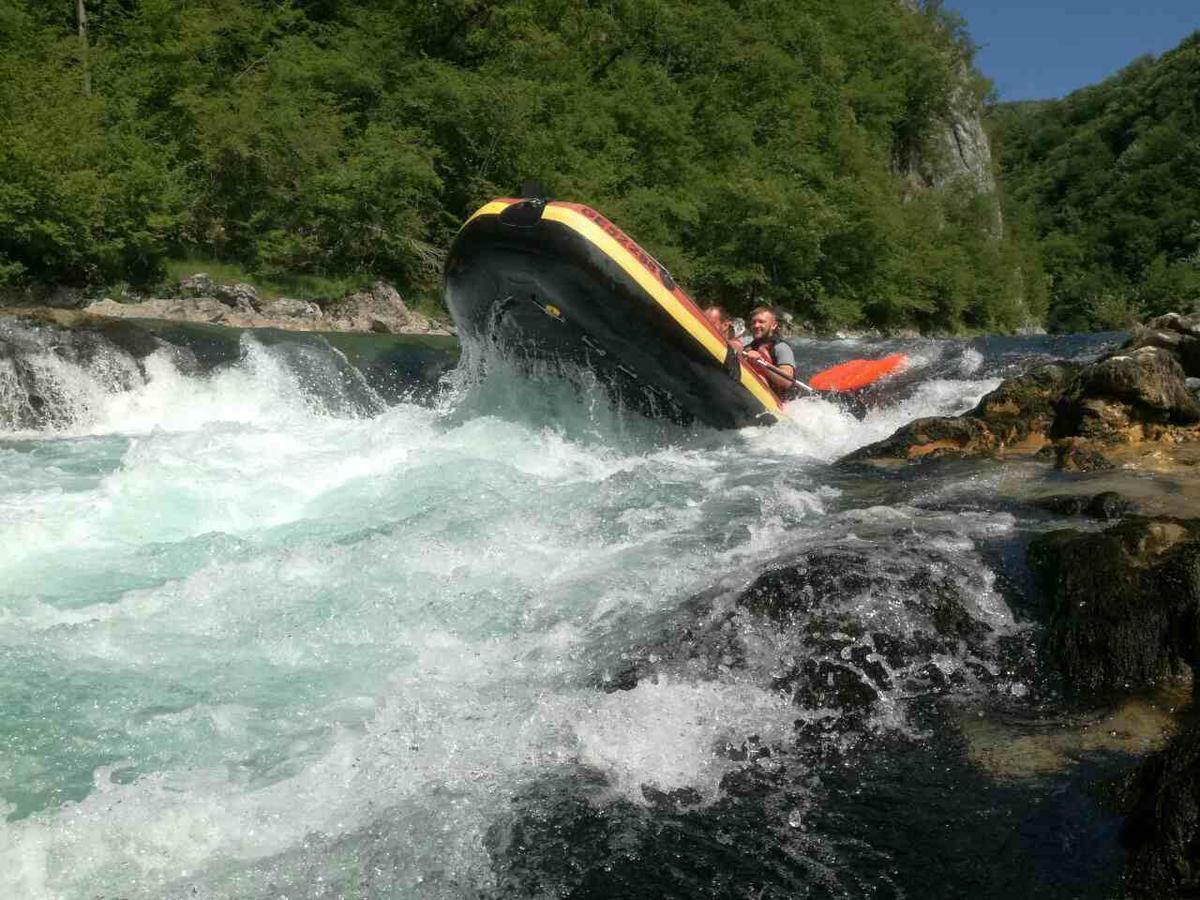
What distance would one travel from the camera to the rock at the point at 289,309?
17.5 meters

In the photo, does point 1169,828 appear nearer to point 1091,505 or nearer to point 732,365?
point 1091,505

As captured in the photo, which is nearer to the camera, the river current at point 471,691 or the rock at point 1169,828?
the rock at point 1169,828

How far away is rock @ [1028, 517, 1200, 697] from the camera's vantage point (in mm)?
3168

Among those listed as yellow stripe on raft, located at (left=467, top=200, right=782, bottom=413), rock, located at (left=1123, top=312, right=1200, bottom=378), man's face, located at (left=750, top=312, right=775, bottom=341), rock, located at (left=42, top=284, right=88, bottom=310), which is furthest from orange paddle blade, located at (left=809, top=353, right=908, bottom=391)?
rock, located at (left=42, top=284, right=88, bottom=310)

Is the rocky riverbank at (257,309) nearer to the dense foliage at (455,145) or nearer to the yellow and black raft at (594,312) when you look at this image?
the dense foliage at (455,145)

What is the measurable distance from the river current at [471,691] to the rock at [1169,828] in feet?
0.33

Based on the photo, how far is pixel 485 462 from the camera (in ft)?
21.9

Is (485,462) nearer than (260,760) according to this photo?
No

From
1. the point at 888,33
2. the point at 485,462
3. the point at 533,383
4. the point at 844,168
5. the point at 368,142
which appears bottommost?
the point at 485,462

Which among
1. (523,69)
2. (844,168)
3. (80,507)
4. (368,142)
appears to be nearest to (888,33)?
(844,168)

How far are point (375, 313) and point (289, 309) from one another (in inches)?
74.5

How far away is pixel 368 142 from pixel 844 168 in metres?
19.8

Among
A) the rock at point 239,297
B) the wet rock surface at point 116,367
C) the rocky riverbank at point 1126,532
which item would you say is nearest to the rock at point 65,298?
the rock at point 239,297

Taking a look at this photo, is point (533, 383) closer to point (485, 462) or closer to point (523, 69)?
point (485, 462)
